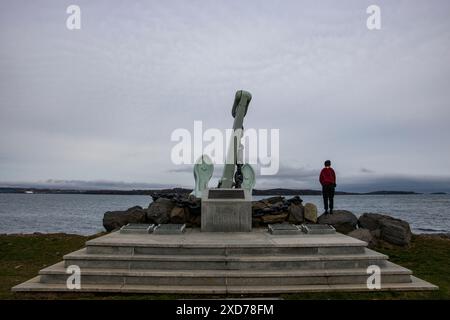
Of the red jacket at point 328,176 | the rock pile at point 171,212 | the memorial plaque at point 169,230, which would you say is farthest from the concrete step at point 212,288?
the red jacket at point 328,176

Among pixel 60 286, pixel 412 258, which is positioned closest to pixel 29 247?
pixel 60 286

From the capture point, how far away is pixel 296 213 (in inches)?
519

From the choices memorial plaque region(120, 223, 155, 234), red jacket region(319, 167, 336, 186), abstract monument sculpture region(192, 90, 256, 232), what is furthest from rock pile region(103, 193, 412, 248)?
memorial plaque region(120, 223, 155, 234)

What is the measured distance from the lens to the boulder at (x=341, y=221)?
42.1ft

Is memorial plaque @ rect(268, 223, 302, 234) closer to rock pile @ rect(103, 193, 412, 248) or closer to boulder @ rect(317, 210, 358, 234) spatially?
rock pile @ rect(103, 193, 412, 248)

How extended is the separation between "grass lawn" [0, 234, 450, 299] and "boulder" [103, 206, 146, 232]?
1.19 m

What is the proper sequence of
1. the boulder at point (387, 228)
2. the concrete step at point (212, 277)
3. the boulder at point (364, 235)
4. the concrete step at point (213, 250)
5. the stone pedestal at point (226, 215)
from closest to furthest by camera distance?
the concrete step at point (212, 277) → the concrete step at point (213, 250) → the stone pedestal at point (226, 215) → the boulder at point (364, 235) → the boulder at point (387, 228)

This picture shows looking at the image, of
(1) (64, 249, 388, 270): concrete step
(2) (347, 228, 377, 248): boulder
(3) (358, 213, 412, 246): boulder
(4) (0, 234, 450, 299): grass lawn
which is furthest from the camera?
(3) (358, 213, 412, 246): boulder

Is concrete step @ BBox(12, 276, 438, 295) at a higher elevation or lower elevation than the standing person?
lower

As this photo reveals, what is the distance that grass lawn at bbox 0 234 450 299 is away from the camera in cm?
750

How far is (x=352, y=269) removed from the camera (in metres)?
8.34

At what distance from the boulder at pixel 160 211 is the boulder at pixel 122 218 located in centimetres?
52

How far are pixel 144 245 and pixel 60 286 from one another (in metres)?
1.87

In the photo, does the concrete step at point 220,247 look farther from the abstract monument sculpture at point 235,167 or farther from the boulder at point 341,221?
the abstract monument sculpture at point 235,167
